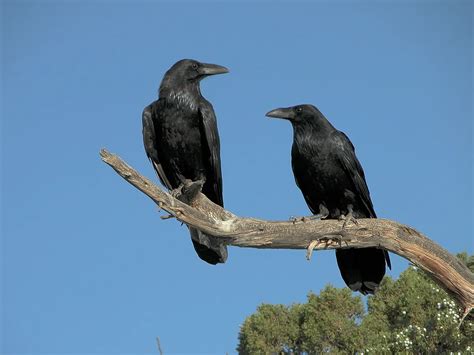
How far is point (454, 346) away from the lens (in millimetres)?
19172

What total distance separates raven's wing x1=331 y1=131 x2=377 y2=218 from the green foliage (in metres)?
10.1

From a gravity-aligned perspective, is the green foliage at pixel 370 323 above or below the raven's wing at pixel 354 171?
above

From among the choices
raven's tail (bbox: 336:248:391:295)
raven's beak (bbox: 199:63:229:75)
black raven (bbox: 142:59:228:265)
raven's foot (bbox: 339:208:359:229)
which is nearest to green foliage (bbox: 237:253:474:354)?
raven's tail (bbox: 336:248:391:295)

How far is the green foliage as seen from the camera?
20094 millimetres

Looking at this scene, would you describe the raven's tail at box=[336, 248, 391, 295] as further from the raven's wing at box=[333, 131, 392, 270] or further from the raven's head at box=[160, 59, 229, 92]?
the raven's head at box=[160, 59, 229, 92]

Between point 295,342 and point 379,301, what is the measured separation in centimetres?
459

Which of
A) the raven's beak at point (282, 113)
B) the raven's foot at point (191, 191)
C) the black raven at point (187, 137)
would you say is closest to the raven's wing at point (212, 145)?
the black raven at point (187, 137)

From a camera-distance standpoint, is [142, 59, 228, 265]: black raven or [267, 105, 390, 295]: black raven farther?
[267, 105, 390, 295]: black raven

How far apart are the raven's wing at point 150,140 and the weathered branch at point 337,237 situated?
895mm

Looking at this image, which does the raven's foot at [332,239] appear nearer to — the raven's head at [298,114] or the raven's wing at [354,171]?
the raven's wing at [354,171]

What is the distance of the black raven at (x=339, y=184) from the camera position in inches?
382

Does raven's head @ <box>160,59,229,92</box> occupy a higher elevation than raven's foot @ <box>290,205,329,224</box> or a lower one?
higher

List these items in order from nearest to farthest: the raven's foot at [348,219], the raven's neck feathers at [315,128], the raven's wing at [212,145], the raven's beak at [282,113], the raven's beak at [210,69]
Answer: the raven's foot at [348,219] → the raven's wing at [212,145] → the raven's neck feathers at [315,128] → the raven's beak at [210,69] → the raven's beak at [282,113]

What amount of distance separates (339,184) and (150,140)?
2.63 m
